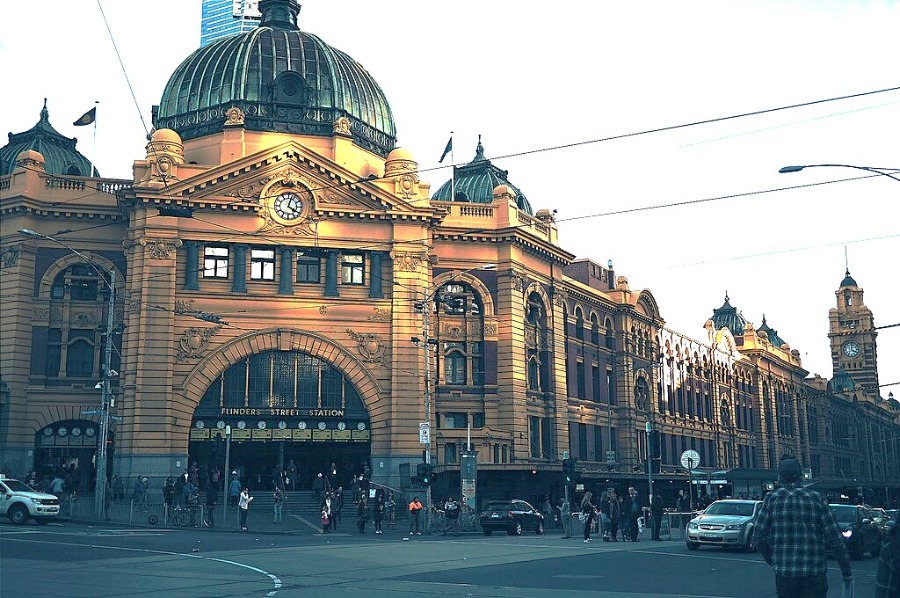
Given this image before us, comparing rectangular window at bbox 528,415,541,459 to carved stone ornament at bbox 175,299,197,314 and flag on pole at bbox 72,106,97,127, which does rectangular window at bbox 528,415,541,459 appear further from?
flag on pole at bbox 72,106,97,127

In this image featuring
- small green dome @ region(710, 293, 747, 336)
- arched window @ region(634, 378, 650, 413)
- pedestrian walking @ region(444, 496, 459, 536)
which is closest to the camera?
pedestrian walking @ region(444, 496, 459, 536)

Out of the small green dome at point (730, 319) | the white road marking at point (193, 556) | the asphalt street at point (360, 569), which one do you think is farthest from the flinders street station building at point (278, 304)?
the small green dome at point (730, 319)

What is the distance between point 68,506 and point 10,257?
17.0 m

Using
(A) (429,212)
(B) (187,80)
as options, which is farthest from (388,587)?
(B) (187,80)

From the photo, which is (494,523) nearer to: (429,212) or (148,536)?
(148,536)

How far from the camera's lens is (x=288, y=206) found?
56.4m

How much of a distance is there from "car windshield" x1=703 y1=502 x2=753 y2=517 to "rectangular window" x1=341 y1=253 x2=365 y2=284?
1161 inches

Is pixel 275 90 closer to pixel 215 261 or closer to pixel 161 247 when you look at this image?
pixel 215 261

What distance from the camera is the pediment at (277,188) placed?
2149 inches

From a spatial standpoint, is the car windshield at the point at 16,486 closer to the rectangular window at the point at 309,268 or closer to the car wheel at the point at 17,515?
the car wheel at the point at 17,515

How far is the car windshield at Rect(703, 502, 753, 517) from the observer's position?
1231 inches

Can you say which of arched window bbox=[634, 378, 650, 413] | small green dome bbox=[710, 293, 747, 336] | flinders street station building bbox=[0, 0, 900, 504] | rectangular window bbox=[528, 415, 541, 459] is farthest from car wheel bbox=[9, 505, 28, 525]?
small green dome bbox=[710, 293, 747, 336]

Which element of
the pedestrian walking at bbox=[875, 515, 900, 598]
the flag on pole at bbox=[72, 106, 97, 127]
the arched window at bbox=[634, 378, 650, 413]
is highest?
the flag on pole at bbox=[72, 106, 97, 127]

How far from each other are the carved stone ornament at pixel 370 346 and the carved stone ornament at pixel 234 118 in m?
13.9
